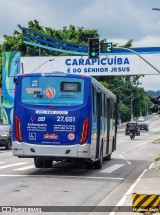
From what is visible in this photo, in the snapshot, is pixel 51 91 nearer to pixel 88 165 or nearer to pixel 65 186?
pixel 65 186

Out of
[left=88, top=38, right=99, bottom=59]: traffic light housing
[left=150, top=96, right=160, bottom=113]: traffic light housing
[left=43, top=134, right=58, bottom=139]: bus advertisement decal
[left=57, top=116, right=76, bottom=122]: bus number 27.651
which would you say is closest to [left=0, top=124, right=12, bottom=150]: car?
[left=88, top=38, right=99, bottom=59]: traffic light housing

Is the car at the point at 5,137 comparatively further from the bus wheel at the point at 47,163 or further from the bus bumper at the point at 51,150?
the bus bumper at the point at 51,150

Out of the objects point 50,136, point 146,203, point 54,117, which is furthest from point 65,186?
point 146,203

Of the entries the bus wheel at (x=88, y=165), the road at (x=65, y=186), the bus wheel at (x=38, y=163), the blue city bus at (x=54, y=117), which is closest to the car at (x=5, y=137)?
the road at (x=65, y=186)

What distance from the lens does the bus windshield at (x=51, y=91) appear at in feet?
60.4

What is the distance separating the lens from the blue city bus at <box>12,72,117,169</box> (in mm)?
18234

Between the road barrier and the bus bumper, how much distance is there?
9.04 metres

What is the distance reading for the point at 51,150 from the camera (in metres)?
18.3

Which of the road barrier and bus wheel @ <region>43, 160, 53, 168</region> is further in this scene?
bus wheel @ <region>43, 160, 53, 168</region>

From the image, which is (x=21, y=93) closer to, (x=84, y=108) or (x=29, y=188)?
(x=84, y=108)

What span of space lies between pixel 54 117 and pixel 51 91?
0.90 m

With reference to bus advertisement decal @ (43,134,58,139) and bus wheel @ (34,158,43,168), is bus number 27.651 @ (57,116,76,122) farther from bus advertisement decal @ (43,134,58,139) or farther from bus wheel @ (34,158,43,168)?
bus wheel @ (34,158,43,168)

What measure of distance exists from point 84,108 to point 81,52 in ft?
149

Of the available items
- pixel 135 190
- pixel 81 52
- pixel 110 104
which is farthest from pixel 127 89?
pixel 135 190
